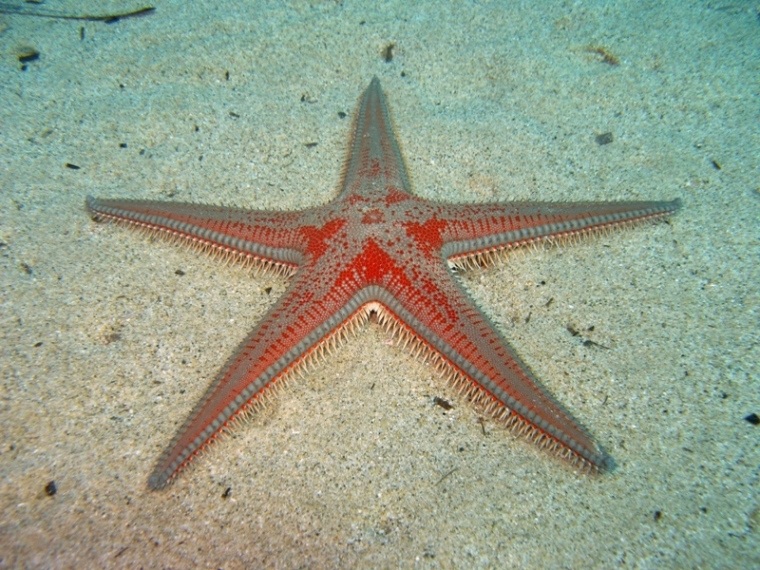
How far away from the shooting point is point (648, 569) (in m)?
2.94

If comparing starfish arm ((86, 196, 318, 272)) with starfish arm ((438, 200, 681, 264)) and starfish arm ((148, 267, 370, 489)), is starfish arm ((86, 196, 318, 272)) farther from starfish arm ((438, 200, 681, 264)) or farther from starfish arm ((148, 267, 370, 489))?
starfish arm ((438, 200, 681, 264))

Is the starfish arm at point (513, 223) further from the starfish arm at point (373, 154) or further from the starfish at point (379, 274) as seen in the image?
the starfish arm at point (373, 154)

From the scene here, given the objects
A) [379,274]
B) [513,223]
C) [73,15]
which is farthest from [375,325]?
[73,15]

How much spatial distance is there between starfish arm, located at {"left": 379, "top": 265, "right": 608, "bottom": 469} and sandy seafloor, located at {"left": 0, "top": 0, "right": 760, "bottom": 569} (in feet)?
1.11

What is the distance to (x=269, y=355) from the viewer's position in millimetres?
3342

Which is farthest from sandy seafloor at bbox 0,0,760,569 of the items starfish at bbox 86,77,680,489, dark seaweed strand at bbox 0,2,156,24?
starfish at bbox 86,77,680,489

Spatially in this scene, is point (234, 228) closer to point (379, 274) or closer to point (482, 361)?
point (379, 274)

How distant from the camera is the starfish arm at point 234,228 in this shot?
3.98m

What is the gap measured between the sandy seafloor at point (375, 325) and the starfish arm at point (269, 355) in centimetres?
32

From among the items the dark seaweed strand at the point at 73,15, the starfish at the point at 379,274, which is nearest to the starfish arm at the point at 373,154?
the starfish at the point at 379,274

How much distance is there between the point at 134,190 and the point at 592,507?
4804 millimetres

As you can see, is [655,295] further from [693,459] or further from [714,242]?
[693,459]

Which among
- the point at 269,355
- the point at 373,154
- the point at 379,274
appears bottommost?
the point at 269,355

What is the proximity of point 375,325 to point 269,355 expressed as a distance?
1039 millimetres
